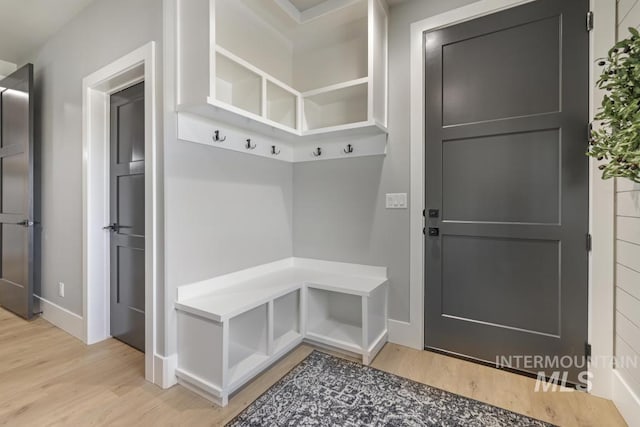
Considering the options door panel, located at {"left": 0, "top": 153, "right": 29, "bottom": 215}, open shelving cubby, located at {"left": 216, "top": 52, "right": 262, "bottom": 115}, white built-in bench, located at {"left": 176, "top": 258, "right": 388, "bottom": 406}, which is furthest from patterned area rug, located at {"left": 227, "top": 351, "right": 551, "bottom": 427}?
door panel, located at {"left": 0, "top": 153, "right": 29, "bottom": 215}

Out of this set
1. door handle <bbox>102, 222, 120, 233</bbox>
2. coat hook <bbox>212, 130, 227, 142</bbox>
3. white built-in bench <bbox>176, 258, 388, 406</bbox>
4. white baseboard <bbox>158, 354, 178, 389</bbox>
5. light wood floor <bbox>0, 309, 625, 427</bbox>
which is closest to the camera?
light wood floor <bbox>0, 309, 625, 427</bbox>

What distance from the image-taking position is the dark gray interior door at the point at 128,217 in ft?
7.03

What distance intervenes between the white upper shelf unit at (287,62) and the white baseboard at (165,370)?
4.91 feet

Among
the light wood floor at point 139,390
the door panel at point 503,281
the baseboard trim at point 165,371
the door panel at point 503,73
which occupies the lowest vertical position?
the light wood floor at point 139,390

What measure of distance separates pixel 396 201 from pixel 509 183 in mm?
732

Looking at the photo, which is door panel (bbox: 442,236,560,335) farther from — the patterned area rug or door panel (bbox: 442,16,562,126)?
door panel (bbox: 442,16,562,126)

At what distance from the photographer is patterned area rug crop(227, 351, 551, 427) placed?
1.45 meters

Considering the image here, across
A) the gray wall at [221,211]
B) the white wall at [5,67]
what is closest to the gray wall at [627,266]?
the gray wall at [221,211]

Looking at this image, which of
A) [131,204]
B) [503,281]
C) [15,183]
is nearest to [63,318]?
[131,204]

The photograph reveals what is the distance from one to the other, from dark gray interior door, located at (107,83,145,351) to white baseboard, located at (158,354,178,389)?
500 millimetres

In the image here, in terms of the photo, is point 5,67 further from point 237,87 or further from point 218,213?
point 218,213

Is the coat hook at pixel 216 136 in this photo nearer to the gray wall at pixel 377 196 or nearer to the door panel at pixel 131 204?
the door panel at pixel 131 204

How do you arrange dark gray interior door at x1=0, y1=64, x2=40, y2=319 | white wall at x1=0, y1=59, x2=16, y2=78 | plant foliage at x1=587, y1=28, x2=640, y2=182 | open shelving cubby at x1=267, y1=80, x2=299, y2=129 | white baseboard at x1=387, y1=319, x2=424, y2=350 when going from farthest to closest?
white wall at x1=0, y1=59, x2=16, y2=78
dark gray interior door at x1=0, y1=64, x2=40, y2=319
open shelving cubby at x1=267, y1=80, x2=299, y2=129
white baseboard at x1=387, y1=319, x2=424, y2=350
plant foliage at x1=587, y1=28, x2=640, y2=182

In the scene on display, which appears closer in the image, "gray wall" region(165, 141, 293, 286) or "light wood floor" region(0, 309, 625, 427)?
"light wood floor" region(0, 309, 625, 427)
